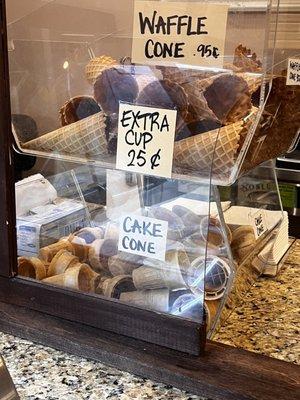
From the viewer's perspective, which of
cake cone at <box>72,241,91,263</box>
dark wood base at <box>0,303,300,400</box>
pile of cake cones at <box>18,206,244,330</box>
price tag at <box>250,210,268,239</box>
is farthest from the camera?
price tag at <box>250,210,268,239</box>

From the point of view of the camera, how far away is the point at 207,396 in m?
0.71

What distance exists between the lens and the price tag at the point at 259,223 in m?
1.07

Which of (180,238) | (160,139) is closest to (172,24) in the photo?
(160,139)

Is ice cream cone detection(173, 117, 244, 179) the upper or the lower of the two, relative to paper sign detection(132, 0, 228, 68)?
lower

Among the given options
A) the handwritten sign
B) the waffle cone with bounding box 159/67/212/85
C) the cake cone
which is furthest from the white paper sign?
the handwritten sign

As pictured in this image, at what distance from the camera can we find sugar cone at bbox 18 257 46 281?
2.94 feet

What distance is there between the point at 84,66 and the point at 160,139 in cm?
27

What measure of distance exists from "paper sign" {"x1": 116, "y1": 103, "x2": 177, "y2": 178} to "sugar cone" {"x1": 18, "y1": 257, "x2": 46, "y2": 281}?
244 millimetres

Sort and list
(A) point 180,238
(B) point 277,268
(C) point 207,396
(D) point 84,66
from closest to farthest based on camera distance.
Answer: (C) point 207,396
(A) point 180,238
(D) point 84,66
(B) point 277,268

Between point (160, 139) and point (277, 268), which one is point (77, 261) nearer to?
point (160, 139)

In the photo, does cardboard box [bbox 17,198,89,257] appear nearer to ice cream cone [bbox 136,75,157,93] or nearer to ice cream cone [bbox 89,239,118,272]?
ice cream cone [bbox 89,239,118,272]

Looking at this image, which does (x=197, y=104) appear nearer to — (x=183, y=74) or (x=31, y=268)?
(x=183, y=74)

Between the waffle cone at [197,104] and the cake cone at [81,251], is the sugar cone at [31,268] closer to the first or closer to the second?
the cake cone at [81,251]

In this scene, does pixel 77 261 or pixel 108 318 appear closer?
pixel 108 318
